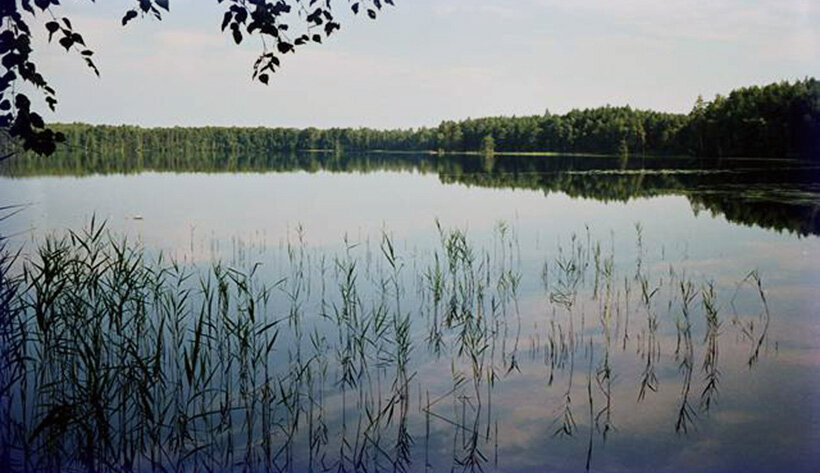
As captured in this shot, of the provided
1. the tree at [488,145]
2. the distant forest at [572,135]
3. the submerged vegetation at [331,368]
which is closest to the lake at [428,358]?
the submerged vegetation at [331,368]

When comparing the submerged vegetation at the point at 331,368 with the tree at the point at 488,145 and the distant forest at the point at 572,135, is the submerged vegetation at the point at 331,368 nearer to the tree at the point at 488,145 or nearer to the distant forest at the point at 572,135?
the distant forest at the point at 572,135

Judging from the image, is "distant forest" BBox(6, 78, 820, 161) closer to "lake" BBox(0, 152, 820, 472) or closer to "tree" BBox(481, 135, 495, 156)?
"tree" BBox(481, 135, 495, 156)

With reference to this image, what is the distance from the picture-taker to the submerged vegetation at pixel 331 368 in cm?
404

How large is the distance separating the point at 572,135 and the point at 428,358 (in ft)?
268

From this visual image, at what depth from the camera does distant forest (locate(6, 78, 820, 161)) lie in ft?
154

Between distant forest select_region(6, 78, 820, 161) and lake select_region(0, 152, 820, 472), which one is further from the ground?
distant forest select_region(6, 78, 820, 161)

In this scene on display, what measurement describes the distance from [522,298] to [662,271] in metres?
2.68

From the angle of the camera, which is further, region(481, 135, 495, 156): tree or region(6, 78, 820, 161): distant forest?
region(481, 135, 495, 156): tree

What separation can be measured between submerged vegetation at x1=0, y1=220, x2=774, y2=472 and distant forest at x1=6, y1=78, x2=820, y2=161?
105 inches

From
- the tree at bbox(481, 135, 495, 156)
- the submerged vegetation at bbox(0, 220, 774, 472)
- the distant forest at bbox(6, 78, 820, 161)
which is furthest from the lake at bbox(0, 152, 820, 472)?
the tree at bbox(481, 135, 495, 156)

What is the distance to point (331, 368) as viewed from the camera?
18.1ft

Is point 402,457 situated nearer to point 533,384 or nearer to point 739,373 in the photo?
point 533,384

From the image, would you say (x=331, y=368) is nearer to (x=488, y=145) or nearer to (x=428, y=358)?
(x=428, y=358)

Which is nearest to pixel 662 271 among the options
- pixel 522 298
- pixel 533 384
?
pixel 522 298
